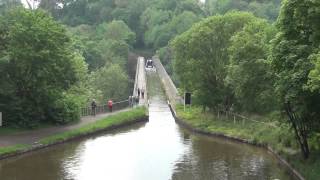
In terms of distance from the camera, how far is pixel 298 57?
88.6ft

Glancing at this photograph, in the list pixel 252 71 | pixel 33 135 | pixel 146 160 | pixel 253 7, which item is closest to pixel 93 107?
pixel 33 135

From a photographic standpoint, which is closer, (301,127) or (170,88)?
(301,127)

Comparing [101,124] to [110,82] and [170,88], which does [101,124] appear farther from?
[110,82]

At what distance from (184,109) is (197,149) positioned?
19133 millimetres

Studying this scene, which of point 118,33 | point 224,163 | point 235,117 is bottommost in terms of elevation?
point 224,163

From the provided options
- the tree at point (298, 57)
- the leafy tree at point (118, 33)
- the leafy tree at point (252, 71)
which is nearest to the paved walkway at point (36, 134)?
the leafy tree at point (252, 71)

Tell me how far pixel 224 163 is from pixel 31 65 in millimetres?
14718

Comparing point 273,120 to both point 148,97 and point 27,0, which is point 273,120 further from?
point 27,0

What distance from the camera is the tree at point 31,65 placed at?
39625 mm

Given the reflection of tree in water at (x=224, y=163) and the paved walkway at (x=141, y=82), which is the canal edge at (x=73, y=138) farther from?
the paved walkway at (x=141, y=82)

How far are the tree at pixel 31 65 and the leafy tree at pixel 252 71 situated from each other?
461 inches

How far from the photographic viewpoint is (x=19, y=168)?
31.3 m

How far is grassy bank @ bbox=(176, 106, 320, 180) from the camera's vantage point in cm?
2969

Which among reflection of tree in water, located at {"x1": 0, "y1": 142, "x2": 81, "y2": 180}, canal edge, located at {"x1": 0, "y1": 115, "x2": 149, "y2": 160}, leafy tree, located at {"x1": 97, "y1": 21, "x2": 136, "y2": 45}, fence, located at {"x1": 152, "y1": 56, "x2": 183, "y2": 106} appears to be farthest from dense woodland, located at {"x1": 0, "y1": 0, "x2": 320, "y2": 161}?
leafy tree, located at {"x1": 97, "y1": 21, "x2": 136, "y2": 45}
